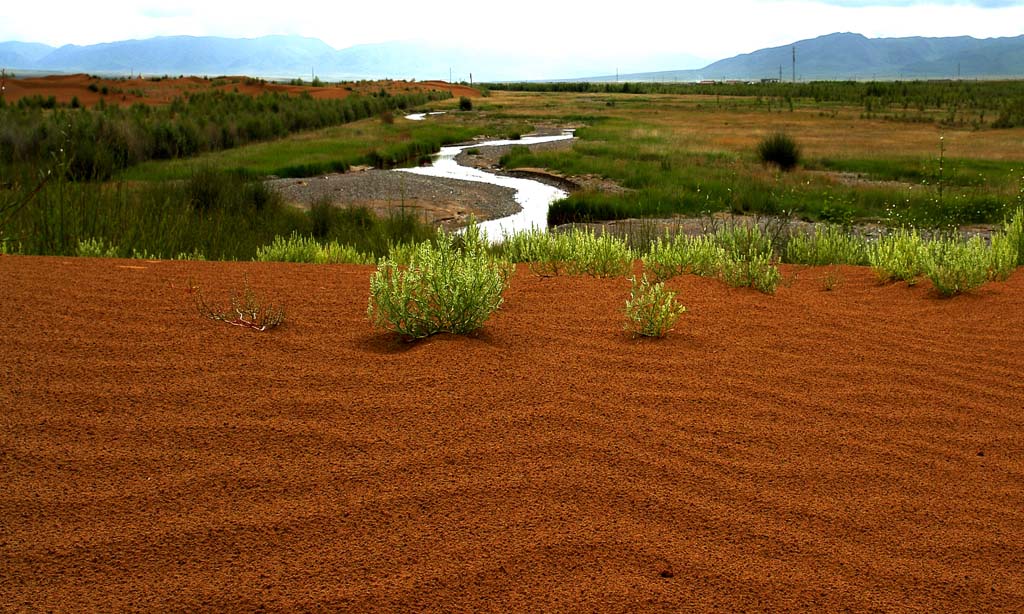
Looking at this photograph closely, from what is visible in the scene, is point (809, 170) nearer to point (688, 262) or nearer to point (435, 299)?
point (688, 262)

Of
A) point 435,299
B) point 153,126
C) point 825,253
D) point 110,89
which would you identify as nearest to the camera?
point 435,299

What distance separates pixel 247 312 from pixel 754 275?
377 cm

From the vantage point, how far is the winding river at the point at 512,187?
22.4 meters

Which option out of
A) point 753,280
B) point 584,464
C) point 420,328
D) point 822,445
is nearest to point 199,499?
point 584,464

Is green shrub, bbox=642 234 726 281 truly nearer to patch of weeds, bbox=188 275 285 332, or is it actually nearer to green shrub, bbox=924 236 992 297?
green shrub, bbox=924 236 992 297

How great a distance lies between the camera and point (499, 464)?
11.4 ft

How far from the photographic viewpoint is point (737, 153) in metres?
33.3

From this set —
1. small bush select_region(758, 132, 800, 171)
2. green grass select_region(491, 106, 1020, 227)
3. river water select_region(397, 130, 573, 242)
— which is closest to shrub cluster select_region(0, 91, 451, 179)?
river water select_region(397, 130, 573, 242)

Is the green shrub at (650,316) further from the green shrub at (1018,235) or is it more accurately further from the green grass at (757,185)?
the green grass at (757,185)

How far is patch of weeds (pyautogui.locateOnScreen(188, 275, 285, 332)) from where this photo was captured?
16.3 feet

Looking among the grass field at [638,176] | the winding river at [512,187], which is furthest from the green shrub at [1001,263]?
the winding river at [512,187]

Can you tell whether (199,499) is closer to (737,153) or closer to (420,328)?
(420,328)

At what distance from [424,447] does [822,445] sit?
1.76 m

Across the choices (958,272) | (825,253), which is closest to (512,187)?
(825,253)
